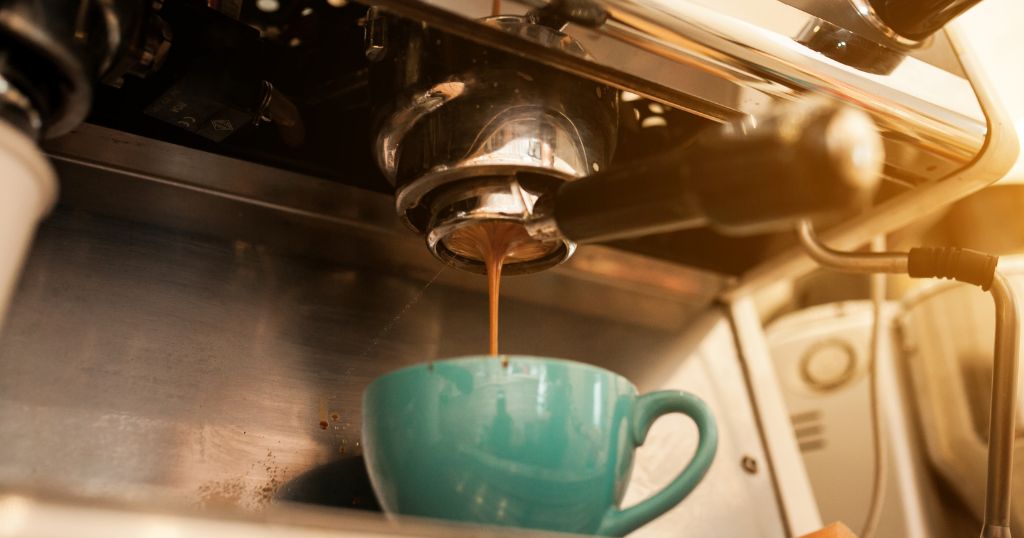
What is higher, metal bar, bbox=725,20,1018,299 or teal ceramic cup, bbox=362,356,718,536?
metal bar, bbox=725,20,1018,299

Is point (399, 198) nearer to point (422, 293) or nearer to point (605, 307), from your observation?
point (422, 293)

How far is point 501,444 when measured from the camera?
0.36 metres

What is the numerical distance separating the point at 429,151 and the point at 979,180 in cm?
32

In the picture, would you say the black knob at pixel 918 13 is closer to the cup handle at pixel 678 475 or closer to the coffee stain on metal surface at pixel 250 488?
the cup handle at pixel 678 475

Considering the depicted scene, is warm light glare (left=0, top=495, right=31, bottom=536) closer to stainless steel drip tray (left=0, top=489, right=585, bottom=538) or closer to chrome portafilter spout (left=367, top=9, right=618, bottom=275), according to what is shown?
stainless steel drip tray (left=0, top=489, right=585, bottom=538)

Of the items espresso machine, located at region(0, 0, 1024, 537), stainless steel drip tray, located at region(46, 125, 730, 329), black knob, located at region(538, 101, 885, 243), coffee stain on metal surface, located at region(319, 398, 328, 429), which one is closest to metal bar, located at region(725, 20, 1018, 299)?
espresso machine, located at region(0, 0, 1024, 537)

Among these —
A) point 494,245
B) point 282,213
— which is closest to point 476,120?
point 494,245

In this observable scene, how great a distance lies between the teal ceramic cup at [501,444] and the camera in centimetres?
36

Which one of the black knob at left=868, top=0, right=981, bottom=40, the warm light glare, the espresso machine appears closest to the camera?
the warm light glare

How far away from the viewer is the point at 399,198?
17.0 inches

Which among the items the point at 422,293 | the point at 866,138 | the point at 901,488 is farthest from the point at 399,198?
the point at 901,488

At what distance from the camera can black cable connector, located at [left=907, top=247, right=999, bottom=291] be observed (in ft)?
1.54

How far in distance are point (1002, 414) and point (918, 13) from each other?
0.73ft

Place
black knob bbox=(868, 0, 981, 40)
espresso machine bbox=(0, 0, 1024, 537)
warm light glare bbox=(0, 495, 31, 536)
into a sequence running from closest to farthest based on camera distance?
1. warm light glare bbox=(0, 495, 31, 536)
2. espresso machine bbox=(0, 0, 1024, 537)
3. black knob bbox=(868, 0, 981, 40)
